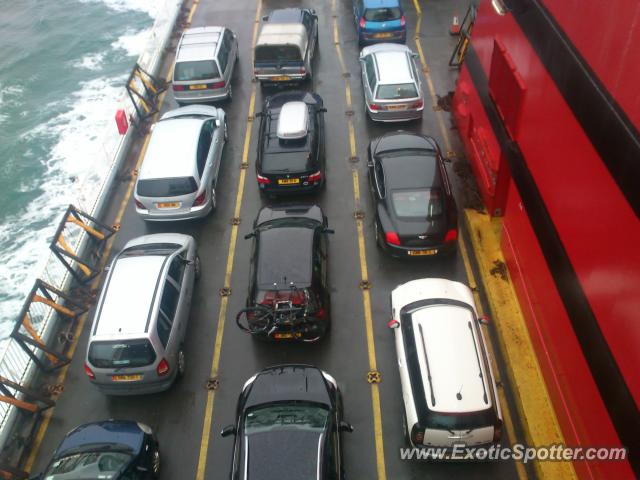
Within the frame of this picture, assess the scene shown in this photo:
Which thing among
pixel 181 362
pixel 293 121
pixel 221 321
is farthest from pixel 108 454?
pixel 293 121

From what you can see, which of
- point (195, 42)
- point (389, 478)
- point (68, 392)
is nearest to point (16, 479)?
point (68, 392)

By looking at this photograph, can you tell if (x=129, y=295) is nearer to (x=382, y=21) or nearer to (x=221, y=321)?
(x=221, y=321)

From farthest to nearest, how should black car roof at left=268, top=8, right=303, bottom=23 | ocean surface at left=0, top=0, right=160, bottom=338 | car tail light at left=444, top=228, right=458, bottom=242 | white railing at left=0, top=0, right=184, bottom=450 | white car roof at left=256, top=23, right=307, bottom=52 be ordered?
black car roof at left=268, top=8, right=303, bottom=23, ocean surface at left=0, top=0, right=160, bottom=338, white car roof at left=256, top=23, right=307, bottom=52, car tail light at left=444, top=228, right=458, bottom=242, white railing at left=0, top=0, right=184, bottom=450

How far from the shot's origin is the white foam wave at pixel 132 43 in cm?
2700

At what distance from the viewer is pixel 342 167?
1481 centimetres

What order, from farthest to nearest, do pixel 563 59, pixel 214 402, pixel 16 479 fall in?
pixel 214 402, pixel 16 479, pixel 563 59

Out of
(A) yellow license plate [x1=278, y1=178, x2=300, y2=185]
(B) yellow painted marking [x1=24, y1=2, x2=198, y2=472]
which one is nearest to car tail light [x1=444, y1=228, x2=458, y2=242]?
(A) yellow license plate [x1=278, y1=178, x2=300, y2=185]

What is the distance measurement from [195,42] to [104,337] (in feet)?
37.0

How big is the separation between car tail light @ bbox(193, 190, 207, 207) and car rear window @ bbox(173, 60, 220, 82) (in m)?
5.20

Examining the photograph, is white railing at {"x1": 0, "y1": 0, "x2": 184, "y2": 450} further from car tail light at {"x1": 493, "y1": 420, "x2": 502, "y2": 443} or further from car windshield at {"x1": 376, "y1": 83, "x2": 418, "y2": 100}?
car tail light at {"x1": 493, "y1": 420, "x2": 502, "y2": 443}

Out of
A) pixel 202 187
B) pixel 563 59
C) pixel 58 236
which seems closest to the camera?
pixel 563 59

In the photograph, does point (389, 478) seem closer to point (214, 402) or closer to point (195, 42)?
point (214, 402)

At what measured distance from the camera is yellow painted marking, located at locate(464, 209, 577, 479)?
8.96 meters

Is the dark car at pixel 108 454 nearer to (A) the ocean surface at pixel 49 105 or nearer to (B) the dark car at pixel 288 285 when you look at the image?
(B) the dark car at pixel 288 285
